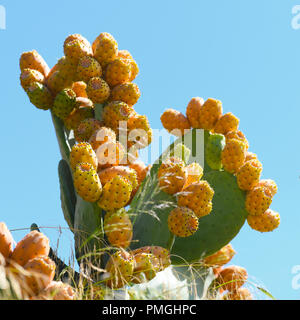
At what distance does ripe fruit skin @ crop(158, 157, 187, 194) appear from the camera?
336 centimetres

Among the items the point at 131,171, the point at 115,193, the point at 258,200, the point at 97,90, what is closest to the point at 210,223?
the point at 258,200

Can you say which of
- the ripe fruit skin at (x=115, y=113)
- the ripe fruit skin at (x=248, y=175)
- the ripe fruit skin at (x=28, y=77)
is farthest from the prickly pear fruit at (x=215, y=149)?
the ripe fruit skin at (x=28, y=77)

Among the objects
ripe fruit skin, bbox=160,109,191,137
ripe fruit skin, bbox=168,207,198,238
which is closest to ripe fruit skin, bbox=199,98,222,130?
ripe fruit skin, bbox=160,109,191,137

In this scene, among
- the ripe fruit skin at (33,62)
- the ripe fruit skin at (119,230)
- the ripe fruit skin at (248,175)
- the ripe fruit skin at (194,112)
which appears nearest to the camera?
the ripe fruit skin at (119,230)

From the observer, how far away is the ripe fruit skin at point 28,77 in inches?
155

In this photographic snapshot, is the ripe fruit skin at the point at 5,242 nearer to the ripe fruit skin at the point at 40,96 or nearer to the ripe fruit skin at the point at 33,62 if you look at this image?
the ripe fruit skin at the point at 40,96

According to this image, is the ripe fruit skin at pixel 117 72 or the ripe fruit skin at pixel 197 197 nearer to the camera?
the ripe fruit skin at pixel 197 197

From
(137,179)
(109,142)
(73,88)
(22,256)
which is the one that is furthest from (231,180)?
(22,256)

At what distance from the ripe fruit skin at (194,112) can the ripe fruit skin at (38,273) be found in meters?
2.19

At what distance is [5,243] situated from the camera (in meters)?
2.49

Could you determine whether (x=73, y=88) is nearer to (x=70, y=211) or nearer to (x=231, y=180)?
(x=70, y=211)

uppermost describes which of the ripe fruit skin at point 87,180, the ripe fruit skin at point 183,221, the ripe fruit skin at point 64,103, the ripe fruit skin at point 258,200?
the ripe fruit skin at point 64,103

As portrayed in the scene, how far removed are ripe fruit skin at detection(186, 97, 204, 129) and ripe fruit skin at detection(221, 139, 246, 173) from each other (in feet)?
1.97

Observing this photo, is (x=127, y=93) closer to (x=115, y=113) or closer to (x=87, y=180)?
(x=115, y=113)
